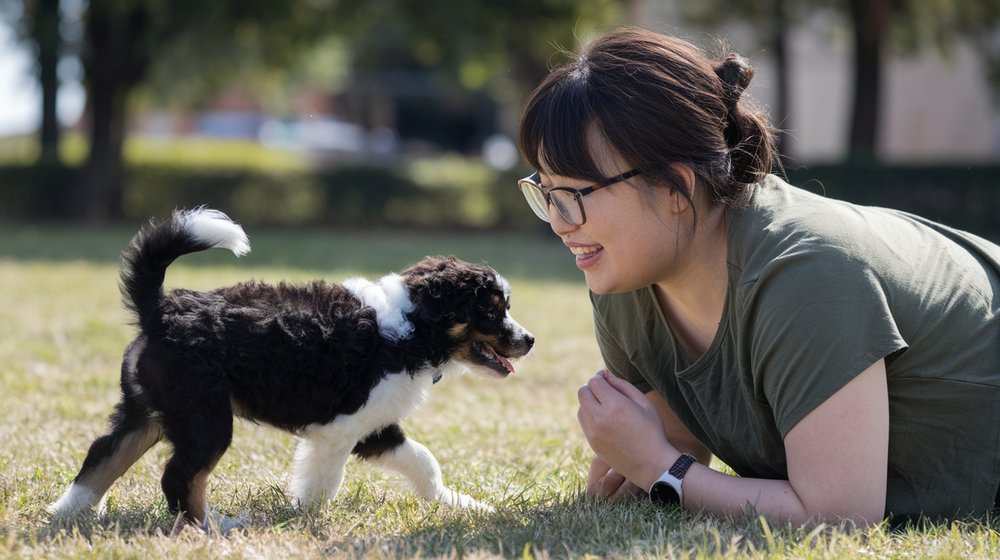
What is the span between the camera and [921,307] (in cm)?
308

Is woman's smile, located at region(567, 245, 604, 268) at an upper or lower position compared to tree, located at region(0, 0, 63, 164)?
lower

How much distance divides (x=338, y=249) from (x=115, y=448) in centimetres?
1271

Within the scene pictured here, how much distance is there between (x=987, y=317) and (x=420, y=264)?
198 centimetres

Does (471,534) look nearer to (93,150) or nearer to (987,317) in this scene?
(987,317)

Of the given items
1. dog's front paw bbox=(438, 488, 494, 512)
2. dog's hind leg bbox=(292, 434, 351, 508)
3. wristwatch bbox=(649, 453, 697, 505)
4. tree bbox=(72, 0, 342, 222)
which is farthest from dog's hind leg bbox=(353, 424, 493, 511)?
tree bbox=(72, 0, 342, 222)

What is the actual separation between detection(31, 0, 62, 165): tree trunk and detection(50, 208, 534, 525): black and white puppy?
1764cm

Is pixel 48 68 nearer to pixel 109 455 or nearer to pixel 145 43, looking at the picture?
pixel 145 43

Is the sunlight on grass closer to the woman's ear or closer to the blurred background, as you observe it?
the blurred background

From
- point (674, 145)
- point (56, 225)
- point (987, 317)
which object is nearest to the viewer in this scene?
point (674, 145)

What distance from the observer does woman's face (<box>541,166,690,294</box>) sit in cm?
311

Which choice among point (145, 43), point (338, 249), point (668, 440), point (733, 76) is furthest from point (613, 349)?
point (145, 43)

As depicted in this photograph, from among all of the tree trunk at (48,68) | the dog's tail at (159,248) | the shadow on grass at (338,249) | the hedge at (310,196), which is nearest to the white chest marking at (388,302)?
the dog's tail at (159,248)

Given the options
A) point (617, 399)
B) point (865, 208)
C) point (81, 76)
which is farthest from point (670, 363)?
point (81, 76)

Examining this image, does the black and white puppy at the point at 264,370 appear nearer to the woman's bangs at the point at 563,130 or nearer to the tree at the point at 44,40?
the woman's bangs at the point at 563,130
